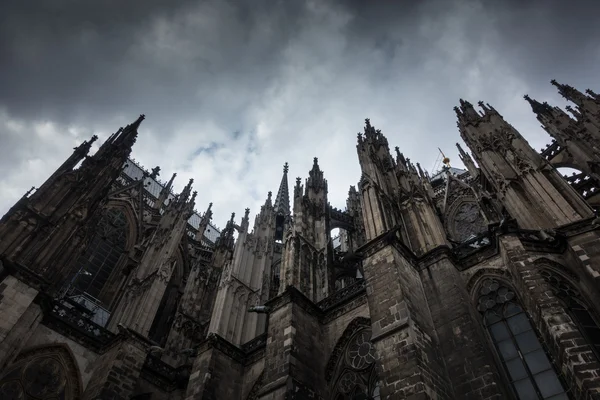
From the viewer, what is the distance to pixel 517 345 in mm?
9898

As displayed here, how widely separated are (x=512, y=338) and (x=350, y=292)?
17.7 feet

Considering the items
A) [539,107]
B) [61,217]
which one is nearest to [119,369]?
[61,217]

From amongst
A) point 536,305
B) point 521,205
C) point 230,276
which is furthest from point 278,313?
point 521,205

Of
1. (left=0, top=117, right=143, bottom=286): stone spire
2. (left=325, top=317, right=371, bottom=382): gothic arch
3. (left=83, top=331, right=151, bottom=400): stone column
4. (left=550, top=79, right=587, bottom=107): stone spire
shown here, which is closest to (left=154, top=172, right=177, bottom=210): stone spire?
(left=0, top=117, right=143, bottom=286): stone spire

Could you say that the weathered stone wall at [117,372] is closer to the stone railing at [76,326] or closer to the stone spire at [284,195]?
the stone railing at [76,326]

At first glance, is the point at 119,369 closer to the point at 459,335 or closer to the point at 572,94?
the point at 459,335

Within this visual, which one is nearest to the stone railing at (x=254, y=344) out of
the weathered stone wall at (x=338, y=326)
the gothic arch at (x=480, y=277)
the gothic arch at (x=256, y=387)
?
the gothic arch at (x=256, y=387)

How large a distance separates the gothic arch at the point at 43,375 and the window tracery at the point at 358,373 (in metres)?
8.96

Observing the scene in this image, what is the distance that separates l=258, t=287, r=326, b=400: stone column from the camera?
1121 cm

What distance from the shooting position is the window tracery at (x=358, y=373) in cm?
1162

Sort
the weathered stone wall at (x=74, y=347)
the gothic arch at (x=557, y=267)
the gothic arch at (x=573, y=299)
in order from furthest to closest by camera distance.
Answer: the weathered stone wall at (x=74, y=347)
the gothic arch at (x=557, y=267)
the gothic arch at (x=573, y=299)

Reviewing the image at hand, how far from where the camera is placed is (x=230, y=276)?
17969 mm

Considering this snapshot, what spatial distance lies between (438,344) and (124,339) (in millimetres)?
10605

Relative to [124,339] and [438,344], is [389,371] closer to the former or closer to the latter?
[438,344]
